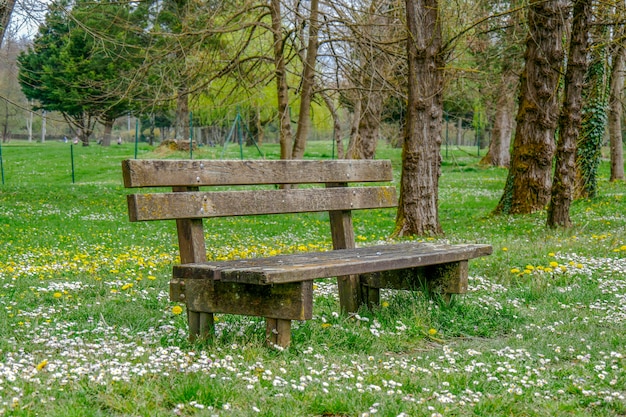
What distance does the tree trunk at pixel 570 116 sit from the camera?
11188mm

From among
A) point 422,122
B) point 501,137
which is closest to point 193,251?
point 422,122

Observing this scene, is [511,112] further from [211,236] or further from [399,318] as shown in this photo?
[399,318]

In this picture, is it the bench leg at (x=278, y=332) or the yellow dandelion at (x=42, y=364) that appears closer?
Result: the yellow dandelion at (x=42, y=364)

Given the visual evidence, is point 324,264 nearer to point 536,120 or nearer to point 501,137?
point 536,120

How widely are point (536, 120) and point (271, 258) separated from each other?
10.4 metres

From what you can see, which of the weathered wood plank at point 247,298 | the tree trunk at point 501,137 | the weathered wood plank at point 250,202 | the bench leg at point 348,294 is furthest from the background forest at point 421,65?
the tree trunk at point 501,137

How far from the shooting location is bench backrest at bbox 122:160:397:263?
497 cm

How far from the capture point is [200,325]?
5.14 metres

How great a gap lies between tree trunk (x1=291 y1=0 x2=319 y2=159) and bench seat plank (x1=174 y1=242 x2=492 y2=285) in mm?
8631

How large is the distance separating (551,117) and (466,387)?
11.4 metres

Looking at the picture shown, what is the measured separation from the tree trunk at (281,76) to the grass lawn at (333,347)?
24.3 ft

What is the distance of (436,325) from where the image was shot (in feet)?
19.0

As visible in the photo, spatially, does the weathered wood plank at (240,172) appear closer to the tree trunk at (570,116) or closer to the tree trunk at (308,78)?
the tree trunk at (570,116)

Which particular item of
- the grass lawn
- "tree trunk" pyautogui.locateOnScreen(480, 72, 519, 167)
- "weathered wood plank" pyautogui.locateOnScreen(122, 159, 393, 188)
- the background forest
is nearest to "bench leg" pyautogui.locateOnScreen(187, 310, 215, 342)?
the grass lawn
